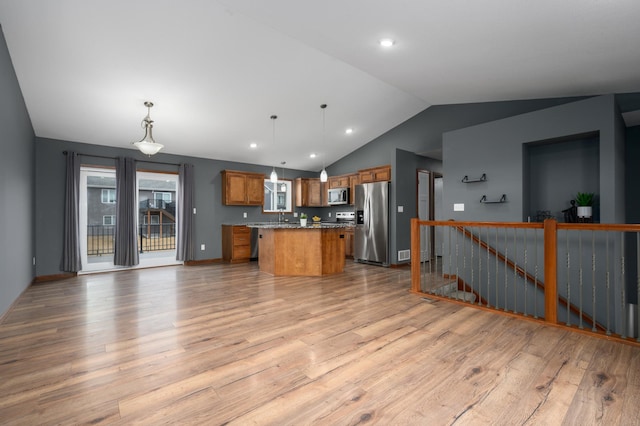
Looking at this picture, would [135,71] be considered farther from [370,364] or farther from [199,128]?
[370,364]

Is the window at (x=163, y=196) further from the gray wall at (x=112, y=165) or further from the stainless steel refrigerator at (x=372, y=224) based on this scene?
the stainless steel refrigerator at (x=372, y=224)

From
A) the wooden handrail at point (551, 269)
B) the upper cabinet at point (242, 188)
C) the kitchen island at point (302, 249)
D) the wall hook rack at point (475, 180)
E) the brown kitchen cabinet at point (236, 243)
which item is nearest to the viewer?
the wooden handrail at point (551, 269)

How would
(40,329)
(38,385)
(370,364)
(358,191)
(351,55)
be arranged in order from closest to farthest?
(38,385)
(370,364)
(40,329)
(351,55)
(358,191)

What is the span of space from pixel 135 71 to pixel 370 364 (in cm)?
426

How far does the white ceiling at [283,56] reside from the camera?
2.48 metres

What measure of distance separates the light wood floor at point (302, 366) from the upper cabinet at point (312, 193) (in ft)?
15.8

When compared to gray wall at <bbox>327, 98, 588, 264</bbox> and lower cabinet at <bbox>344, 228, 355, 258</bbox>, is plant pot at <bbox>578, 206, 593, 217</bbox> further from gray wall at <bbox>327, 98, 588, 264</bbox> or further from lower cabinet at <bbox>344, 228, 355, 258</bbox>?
lower cabinet at <bbox>344, 228, 355, 258</bbox>

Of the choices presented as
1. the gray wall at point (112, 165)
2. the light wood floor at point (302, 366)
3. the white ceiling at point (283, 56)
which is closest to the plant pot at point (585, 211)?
the white ceiling at point (283, 56)

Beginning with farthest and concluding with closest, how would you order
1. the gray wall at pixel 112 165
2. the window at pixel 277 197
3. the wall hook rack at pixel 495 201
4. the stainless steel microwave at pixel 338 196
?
the window at pixel 277 197 → the stainless steel microwave at pixel 338 196 → the gray wall at pixel 112 165 → the wall hook rack at pixel 495 201

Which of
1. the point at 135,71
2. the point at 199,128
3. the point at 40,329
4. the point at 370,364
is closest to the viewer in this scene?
the point at 370,364

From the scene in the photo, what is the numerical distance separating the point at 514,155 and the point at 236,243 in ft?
18.6

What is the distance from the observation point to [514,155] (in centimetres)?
422

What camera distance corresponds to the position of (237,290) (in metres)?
4.31

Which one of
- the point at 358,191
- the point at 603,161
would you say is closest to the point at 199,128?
the point at 358,191
